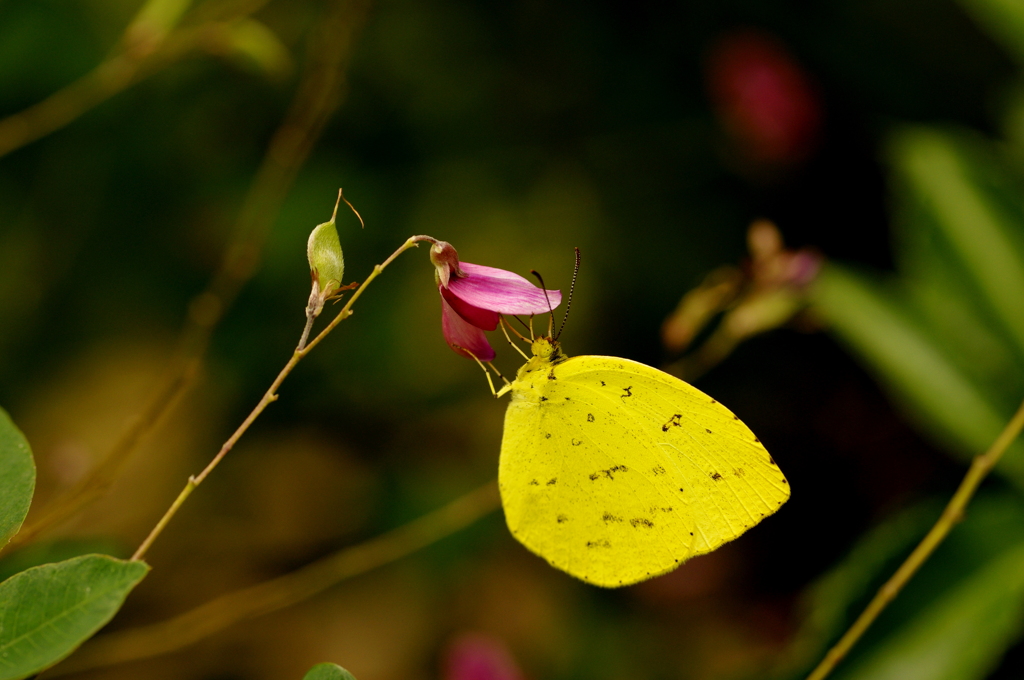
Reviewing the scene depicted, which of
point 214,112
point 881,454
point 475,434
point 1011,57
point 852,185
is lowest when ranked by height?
point 475,434

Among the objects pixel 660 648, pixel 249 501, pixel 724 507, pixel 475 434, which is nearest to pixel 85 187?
pixel 249 501

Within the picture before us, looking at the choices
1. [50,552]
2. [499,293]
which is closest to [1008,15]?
[499,293]

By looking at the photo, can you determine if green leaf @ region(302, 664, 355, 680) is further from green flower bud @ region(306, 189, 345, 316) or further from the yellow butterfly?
the yellow butterfly

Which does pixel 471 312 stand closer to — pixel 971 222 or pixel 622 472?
pixel 622 472

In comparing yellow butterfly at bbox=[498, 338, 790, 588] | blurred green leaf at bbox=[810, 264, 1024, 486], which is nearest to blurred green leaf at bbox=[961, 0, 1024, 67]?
blurred green leaf at bbox=[810, 264, 1024, 486]

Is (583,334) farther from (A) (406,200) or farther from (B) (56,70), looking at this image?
(B) (56,70)

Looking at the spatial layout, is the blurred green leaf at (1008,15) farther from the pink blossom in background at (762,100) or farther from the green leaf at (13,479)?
the green leaf at (13,479)
